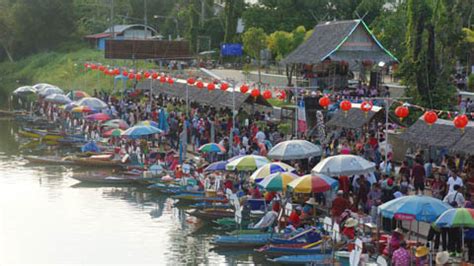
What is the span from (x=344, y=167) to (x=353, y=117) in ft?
29.0

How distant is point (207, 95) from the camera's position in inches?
1754

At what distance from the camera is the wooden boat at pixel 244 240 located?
79.4ft

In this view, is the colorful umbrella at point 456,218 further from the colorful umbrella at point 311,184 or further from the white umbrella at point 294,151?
the white umbrella at point 294,151

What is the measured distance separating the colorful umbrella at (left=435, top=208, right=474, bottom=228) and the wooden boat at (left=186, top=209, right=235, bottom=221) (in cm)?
954

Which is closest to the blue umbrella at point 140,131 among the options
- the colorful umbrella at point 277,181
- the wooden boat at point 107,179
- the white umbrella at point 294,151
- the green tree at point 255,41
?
the wooden boat at point 107,179

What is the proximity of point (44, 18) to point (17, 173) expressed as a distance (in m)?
61.8

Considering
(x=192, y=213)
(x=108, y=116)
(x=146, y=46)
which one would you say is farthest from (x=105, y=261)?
(x=146, y=46)

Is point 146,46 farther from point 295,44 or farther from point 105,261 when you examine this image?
point 105,261

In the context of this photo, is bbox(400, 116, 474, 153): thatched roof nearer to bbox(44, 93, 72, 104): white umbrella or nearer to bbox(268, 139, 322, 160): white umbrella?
bbox(268, 139, 322, 160): white umbrella

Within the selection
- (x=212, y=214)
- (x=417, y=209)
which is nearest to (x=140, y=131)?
(x=212, y=214)

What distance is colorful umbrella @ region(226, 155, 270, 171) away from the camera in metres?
27.6

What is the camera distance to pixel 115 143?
4262 cm

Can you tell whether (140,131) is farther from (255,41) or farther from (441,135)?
(255,41)

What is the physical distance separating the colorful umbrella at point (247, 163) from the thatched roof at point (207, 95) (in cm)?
1196
